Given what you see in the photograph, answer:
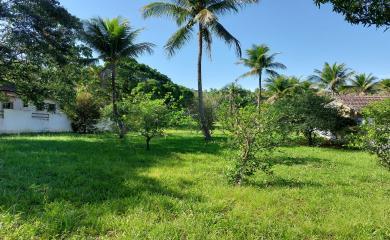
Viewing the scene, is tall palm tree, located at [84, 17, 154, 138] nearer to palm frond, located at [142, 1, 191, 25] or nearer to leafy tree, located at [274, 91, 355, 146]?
palm frond, located at [142, 1, 191, 25]

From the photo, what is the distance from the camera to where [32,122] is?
22312 mm

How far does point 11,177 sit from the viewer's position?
7605mm

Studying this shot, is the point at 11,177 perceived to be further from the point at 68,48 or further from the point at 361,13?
the point at 68,48

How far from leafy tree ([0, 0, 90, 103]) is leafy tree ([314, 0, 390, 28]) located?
46.2 feet

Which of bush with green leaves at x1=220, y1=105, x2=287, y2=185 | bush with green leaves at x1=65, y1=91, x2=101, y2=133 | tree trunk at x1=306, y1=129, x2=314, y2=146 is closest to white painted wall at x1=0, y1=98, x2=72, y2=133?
bush with green leaves at x1=65, y1=91, x2=101, y2=133

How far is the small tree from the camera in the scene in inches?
540

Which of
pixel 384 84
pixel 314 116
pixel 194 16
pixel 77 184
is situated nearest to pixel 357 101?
pixel 314 116

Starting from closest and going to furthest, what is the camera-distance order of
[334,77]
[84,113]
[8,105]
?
[84,113]
[8,105]
[334,77]

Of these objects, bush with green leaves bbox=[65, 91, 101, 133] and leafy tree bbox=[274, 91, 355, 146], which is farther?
bush with green leaves bbox=[65, 91, 101, 133]

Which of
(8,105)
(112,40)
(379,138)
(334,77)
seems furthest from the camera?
(334,77)

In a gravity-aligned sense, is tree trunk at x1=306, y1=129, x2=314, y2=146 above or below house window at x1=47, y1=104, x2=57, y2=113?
below

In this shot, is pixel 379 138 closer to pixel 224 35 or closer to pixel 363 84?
pixel 224 35

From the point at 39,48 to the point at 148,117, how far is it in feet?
20.0

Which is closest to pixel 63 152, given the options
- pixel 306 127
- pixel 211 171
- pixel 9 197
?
pixel 211 171
